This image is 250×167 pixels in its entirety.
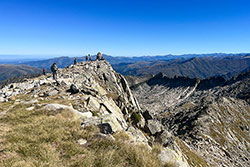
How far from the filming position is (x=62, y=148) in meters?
9.34

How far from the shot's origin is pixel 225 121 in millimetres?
97250

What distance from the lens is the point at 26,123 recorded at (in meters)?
12.2

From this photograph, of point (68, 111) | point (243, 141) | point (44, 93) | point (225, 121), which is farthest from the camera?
point (225, 121)

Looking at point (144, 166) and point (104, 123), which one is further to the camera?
point (104, 123)

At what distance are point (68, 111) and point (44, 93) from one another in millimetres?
13550

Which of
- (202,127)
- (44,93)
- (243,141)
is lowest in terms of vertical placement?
(243,141)

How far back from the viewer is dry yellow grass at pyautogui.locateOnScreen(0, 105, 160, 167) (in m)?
7.79

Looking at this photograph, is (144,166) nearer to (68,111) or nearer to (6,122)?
(68,111)

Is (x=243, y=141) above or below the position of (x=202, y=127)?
below

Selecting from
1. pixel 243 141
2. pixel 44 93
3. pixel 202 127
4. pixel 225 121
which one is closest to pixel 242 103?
pixel 225 121

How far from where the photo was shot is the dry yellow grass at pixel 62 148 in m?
7.79

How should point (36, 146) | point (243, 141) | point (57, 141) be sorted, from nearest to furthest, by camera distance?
point (36, 146) → point (57, 141) → point (243, 141)

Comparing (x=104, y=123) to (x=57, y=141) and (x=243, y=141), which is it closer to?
(x=57, y=141)

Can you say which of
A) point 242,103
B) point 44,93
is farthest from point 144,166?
point 242,103
